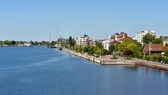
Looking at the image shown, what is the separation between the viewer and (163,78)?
40125 mm

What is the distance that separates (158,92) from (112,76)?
11312mm

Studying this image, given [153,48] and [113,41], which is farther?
[113,41]

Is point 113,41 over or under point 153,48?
over

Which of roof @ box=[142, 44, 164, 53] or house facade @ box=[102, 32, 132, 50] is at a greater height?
house facade @ box=[102, 32, 132, 50]

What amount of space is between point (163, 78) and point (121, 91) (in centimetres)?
1033

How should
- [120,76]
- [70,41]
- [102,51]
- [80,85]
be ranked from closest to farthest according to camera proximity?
[80,85] < [120,76] < [102,51] < [70,41]

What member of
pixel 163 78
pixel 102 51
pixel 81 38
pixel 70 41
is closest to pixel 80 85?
pixel 163 78

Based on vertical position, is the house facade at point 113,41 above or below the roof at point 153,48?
above

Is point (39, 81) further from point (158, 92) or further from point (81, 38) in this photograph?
point (81, 38)

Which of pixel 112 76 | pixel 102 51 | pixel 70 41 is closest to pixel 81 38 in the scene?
pixel 70 41

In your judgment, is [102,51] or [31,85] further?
[102,51]

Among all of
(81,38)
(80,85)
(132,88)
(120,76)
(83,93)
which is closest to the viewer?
(83,93)

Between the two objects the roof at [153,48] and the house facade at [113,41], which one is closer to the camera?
the roof at [153,48]

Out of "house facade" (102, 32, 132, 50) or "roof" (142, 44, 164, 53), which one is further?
"house facade" (102, 32, 132, 50)
